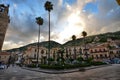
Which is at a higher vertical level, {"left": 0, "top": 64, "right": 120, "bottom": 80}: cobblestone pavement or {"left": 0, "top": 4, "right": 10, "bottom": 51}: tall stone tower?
{"left": 0, "top": 4, "right": 10, "bottom": 51}: tall stone tower

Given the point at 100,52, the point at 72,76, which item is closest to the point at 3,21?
the point at 72,76

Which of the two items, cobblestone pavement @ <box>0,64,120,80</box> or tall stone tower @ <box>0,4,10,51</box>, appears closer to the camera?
tall stone tower @ <box>0,4,10,51</box>

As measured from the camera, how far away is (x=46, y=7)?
1665 inches

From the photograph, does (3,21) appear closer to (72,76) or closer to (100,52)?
(72,76)

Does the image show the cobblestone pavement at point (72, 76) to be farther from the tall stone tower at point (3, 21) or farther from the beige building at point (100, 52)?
the beige building at point (100, 52)

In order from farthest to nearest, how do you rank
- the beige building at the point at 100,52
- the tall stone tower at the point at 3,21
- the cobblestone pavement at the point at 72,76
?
the beige building at the point at 100,52, the cobblestone pavement at the point at 72,76, the tall stone tower at the point at 3,21

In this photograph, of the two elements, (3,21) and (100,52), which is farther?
(100,52)

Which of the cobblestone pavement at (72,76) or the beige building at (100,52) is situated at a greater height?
the beige building at (100,52)

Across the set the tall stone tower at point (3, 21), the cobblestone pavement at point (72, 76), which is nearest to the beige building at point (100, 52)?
the cobblestone pavement at point (72, 76)

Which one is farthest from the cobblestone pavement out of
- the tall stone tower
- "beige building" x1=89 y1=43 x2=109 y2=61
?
"beige building" x1=89 y1=43 x2=109 y2=61

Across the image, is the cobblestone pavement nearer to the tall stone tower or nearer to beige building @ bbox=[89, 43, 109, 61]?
the tall stone tower

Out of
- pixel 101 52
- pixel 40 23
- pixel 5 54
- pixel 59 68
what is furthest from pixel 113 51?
pixel 5 54

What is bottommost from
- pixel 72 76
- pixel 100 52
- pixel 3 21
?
pixel 72 76

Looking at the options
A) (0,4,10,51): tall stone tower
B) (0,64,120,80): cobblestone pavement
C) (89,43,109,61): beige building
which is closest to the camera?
(0,4,10,51): tall stone tower
